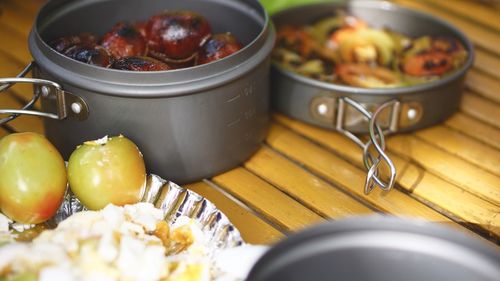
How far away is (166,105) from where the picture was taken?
3.69 ft

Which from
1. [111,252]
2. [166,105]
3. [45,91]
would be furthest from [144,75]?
[111,252]

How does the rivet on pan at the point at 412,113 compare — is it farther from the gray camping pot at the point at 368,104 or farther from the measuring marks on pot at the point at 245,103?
the measuring marks on pot at the point at 245,103

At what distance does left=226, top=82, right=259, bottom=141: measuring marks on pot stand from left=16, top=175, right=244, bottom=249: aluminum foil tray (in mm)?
152

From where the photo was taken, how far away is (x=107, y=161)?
3.52 ft

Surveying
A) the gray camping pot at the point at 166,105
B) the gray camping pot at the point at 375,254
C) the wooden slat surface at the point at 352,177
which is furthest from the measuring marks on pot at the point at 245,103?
the gray camping pot at the point at 375,254

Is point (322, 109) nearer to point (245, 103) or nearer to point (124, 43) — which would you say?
point (245, 103)

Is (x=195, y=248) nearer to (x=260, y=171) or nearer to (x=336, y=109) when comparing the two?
(x=260, y=171)

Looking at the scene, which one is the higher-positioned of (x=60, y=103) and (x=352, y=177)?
(x=60, y=103)

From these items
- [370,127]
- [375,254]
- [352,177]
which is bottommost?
[352,177]

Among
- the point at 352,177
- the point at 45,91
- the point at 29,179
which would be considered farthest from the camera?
the point at 352,177

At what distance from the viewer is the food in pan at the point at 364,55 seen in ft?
4.71

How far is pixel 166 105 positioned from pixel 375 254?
Answer: 17.8 inches

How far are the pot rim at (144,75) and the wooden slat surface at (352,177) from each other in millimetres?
204

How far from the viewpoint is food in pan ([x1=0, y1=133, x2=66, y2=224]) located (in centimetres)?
104
